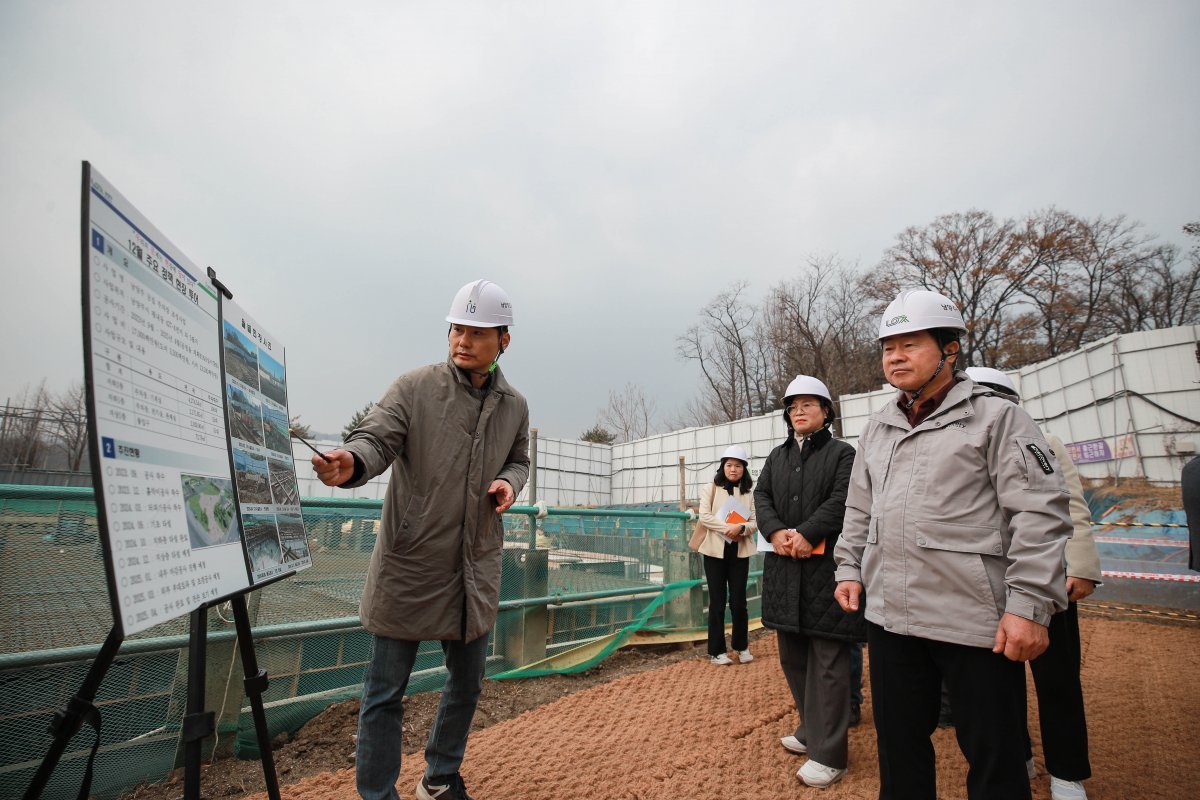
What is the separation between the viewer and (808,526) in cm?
311

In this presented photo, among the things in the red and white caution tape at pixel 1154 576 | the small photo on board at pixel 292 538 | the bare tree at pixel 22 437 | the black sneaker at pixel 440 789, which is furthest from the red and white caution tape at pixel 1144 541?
the bare tree at pixel 22 437

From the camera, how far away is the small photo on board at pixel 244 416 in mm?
1839

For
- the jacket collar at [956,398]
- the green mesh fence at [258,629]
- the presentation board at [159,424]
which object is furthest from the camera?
the green mesh fence at [258,629]

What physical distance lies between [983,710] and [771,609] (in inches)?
55.5

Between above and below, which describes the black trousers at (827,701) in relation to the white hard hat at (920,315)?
below

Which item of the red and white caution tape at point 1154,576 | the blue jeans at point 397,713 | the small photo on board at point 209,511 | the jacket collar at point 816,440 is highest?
the jacket collar at point 816,440

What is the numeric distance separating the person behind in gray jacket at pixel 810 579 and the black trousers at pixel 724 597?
1.81m

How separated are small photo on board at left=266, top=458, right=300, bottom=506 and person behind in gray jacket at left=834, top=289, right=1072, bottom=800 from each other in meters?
2.11

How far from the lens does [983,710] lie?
70.1 inches

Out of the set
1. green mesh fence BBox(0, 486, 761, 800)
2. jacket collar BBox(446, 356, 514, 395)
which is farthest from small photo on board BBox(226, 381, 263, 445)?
green mesh fence BBox(0, 486, 761, 800)

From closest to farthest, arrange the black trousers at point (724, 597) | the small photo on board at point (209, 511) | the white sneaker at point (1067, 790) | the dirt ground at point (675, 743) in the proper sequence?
the small photo on board at point (209, 511) < the white sneaker at point (1067, 790) < the dirt ground at point (675, 743) < the black trousers at point (724, 597)

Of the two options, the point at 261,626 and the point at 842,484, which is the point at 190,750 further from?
the point at 842,484

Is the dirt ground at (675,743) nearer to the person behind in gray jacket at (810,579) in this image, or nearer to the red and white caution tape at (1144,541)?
the person behind in gray jacket at (810,579)

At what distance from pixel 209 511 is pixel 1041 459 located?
2.43 m
